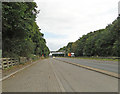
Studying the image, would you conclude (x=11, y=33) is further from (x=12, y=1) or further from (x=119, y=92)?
(x=119, y=92)

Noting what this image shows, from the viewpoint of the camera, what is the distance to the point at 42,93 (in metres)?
5.66

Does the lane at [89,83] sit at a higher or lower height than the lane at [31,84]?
lower

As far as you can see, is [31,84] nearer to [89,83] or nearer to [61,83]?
[61,83]

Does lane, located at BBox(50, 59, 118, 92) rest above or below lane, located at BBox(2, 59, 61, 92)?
below

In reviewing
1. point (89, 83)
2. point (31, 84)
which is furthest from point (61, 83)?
point (31, 84)

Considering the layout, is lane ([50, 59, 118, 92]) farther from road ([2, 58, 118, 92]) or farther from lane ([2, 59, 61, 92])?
lane ([2, 59, 61, 92])

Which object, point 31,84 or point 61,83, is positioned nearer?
point 31,84

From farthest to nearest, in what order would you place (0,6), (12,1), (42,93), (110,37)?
(110,37), (12,1), (0,6), (42,93)

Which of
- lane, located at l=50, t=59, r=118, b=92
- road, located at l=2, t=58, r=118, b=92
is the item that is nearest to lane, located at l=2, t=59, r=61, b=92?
road, located at l=2, t=58, r=118, b=92

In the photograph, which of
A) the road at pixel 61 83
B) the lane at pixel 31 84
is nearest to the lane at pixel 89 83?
the road at pixel 61 83

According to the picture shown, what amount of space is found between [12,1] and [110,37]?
165 feet

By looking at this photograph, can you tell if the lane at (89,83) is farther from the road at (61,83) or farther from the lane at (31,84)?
the lane at (31,84)

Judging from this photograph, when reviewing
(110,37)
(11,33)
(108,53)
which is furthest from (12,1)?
(108,53)

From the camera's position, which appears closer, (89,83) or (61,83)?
(89,83)
